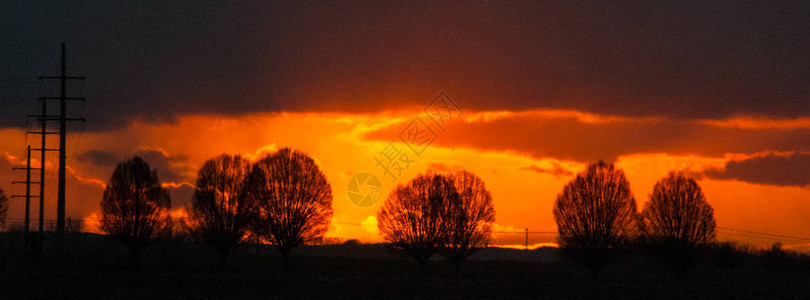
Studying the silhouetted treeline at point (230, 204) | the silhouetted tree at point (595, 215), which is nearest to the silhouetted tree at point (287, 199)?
the silhouetted treeline at point (230, 204)

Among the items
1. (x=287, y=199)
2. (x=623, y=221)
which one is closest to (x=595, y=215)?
(x=623, y=221)

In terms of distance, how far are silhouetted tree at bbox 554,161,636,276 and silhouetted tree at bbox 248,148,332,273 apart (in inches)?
973

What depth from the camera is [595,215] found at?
99.9 m

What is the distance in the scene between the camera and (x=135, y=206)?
97062 millimetres

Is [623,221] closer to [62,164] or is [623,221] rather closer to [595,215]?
[595,215]

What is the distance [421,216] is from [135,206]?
29.8 m

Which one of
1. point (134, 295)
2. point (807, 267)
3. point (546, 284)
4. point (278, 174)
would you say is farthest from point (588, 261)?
point (807, 267)

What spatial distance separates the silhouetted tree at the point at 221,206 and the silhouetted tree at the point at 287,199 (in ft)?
4.06

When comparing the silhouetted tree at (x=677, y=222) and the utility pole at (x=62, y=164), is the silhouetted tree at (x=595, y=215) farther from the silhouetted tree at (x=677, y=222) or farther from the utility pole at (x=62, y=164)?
the utility pole at (x=62, y=164)

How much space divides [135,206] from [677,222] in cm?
5549

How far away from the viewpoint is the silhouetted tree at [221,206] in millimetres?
94625

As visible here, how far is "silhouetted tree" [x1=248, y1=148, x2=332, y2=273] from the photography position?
9594cm

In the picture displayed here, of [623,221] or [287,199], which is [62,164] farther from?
[623,221]

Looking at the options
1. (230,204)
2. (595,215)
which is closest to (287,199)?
(230,204)
